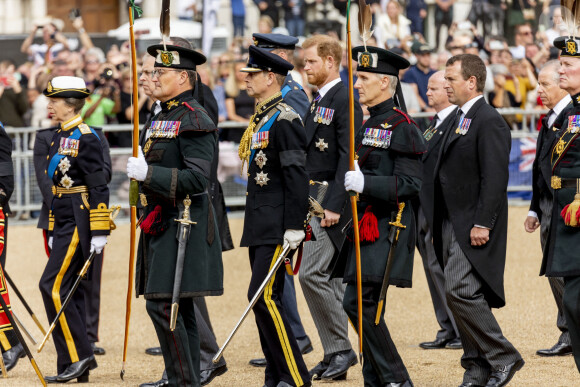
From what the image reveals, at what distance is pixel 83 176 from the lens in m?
8.20

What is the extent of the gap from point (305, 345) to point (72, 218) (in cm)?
194

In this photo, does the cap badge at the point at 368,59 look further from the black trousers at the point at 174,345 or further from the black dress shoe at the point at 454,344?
the black dress shoe at the point at 454,344

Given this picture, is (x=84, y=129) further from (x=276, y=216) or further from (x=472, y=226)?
(x=472, y=226)

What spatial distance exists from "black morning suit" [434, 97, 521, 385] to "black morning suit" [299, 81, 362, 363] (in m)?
0.90

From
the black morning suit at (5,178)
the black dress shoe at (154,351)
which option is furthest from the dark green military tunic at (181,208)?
the black dress shoe at (154,351)

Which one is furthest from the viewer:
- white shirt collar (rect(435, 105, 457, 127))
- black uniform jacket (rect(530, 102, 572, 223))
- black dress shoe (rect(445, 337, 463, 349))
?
white shirt collar (rect(435, 105, 457, 127))

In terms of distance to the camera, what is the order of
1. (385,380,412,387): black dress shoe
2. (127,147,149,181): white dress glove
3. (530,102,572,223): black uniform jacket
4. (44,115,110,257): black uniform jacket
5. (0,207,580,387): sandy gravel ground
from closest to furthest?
(127,147,149,181): white dress glove < (385,380,412,387): black dress shoe < (0,207,580,387): sandy gravel ground < (44,115,110,257): black uniform jacket < (530,102,572,223): black uniform jacket

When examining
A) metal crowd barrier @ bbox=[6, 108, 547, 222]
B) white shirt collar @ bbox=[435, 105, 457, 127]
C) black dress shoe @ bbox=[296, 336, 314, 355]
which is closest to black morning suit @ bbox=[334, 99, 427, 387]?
black dress shoe @ bbox=[296, 336, 314, 355]

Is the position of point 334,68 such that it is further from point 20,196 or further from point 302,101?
point 20,196

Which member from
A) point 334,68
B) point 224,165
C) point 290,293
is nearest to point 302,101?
point 334,68

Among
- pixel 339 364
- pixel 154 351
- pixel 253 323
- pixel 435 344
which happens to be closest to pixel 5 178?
pixel 154 351

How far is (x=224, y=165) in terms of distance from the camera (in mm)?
14484

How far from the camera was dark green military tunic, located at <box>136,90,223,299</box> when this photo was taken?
6664mm

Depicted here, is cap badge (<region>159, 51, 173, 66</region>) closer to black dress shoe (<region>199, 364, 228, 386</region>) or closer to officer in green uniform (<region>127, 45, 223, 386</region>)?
officer in green uniform (<region>127, 45, 223, 386</region>)
